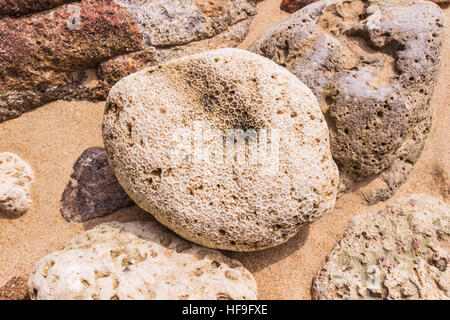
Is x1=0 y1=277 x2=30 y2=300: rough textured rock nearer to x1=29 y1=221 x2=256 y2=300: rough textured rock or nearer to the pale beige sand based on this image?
the pale beige sand

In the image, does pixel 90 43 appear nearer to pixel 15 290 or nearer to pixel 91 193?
pixel 91 193

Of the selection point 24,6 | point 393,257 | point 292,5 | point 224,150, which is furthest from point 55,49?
point 393,257

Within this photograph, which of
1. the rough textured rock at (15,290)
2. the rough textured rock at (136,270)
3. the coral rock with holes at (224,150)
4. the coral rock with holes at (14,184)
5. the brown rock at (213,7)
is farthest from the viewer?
the brown rock at (213,7)

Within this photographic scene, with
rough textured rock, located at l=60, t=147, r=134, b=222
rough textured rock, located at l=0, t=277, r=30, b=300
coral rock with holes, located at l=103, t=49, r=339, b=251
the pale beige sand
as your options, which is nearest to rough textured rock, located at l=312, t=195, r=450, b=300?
the pale beige sand

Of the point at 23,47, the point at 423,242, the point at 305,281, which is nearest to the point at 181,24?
the point at 23,47

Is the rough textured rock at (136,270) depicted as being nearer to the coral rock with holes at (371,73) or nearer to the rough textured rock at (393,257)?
the rough textured rock at (393,257)

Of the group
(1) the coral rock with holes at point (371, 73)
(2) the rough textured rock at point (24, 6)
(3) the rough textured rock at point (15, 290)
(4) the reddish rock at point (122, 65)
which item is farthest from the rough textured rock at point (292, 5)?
(3) the rough textured rock at point (15, 290)
